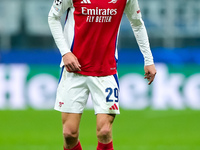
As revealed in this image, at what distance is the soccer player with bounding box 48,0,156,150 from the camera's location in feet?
16.5

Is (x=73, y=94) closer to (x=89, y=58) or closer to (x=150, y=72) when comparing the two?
(x=89, y=58)

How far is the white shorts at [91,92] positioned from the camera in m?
5.13

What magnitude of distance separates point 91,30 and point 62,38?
10.5 inches

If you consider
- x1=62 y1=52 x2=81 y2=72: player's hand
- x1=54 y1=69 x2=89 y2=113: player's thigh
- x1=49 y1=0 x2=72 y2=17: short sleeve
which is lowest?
x1=54 y1=69 x2=89 y2=113: player's thigh

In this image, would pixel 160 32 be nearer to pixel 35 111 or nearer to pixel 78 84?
pixel 35 111

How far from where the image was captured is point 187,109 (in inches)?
436

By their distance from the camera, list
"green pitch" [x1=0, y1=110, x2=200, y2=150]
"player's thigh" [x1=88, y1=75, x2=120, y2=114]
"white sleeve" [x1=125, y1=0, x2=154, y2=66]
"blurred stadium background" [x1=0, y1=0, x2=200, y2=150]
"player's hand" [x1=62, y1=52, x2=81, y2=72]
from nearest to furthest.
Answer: "player's hand" [x1=62, y1=52, x2=81, y2=72] < "player's thigh" [x1=88, y1=75, x2=120, y2=114] < "white sleeve" [x1=125, y1=0, x2=154, y2=66] < "green pitch" [x1=0, y1=110, x2=200, y2=150] < "blurred stadium background" [x1=0, y1=0, x2=200, y2=150]

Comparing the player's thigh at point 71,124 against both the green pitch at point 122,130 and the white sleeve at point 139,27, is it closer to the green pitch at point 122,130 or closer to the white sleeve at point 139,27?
the white sleeve at point 139,27

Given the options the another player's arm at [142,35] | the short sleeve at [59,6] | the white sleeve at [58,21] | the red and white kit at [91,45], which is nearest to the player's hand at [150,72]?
the another player's arm at [142,35]

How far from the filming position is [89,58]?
16.9 ft

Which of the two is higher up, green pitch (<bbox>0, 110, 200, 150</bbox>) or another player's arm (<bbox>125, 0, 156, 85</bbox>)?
another player's arm (<bbox>125, 0, 156, 85</bbox>)

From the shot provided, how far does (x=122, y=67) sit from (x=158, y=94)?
96cm

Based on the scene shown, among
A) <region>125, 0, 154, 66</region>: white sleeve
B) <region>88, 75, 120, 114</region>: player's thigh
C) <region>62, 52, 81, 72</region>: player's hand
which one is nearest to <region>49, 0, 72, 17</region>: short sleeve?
<region>62, 52, 81, 72</region>: player's hand

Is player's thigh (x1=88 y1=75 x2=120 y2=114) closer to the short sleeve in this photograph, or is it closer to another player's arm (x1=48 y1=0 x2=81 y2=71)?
another player's arm (x1=48 y1=0 x2=81 y2=71)
